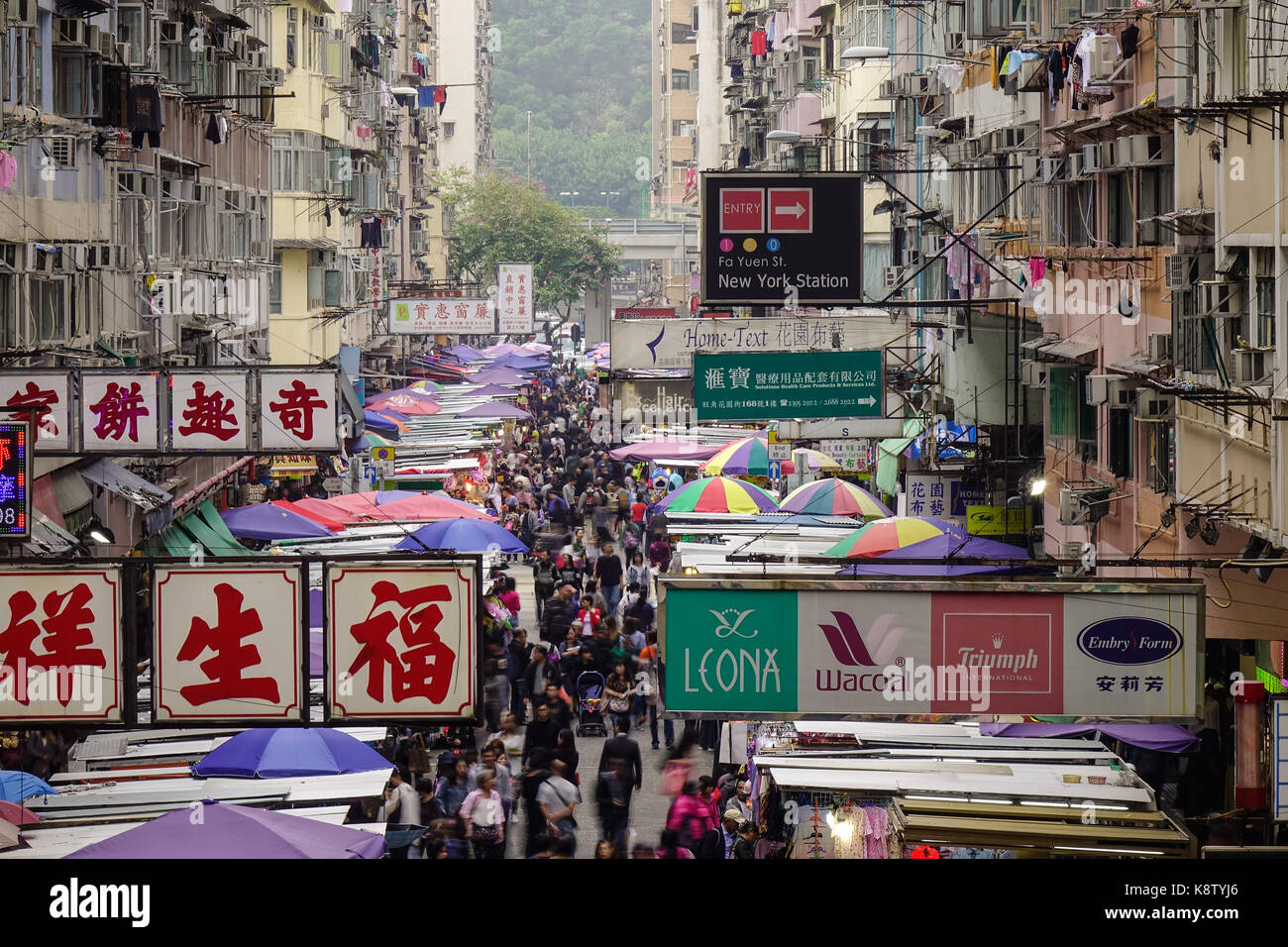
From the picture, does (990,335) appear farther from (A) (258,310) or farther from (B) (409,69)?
(B) (409,69)

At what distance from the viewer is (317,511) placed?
2475cm

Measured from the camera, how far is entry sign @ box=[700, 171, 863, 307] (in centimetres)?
1488

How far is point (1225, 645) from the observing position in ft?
54.1

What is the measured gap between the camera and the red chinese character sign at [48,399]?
1357cm

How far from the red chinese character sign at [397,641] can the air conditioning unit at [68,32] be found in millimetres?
11545

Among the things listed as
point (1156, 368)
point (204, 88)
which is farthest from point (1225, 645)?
point (204, 88)

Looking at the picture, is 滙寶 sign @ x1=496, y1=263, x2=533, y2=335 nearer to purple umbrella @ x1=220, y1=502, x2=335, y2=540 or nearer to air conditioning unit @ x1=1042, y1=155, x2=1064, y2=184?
purple umbrella @ x1=220, y1=502, x2=335, y2=540

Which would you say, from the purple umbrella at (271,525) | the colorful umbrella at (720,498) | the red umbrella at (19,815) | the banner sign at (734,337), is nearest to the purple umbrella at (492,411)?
the colorful umbrella at (720,498)

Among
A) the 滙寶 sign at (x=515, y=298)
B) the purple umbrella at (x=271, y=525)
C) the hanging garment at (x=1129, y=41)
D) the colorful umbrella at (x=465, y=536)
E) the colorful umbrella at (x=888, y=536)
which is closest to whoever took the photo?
the hanging garment at (x=1129, y=41)

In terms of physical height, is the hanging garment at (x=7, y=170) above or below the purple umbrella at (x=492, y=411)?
above

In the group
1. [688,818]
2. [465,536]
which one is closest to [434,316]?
[465,536]

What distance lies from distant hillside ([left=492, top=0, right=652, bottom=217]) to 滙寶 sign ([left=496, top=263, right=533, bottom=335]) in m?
80.8

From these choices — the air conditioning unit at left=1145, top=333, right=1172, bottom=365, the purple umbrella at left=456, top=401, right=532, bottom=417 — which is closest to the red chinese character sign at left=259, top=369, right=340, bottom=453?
the air conditioning unit at left=1145, top=333, right=1172, bottom=365

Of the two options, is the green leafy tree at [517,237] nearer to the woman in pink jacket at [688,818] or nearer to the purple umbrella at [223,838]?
the woman in pink jacket at [688,818]
